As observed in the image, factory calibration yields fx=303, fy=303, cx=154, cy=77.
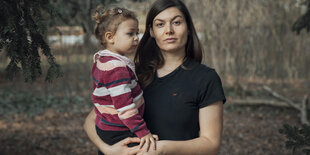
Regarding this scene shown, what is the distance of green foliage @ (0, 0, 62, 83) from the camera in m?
1.96

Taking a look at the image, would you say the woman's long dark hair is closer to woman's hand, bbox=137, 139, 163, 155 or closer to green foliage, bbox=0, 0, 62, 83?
woman's hand, bbox=137, 139, 163, 155

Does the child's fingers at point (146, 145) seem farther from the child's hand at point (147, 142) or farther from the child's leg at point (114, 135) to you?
the child's leg at point (114, 135)

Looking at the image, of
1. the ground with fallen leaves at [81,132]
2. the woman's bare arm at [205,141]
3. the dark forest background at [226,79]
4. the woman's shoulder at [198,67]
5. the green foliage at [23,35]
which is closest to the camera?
the woman's bare arm at [205,141]

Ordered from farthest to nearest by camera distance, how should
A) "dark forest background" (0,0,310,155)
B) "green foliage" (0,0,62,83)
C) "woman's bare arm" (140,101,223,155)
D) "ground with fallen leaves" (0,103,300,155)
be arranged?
"dark forest background" (0,0,310,155), "ground with fallen leaves" (0,103,300,155), "green foliage" (0,0,62,83), "woman's bare arm" (140,101,223,155)

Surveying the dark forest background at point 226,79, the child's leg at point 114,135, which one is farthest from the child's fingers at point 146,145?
the dark forest background at point 226,79

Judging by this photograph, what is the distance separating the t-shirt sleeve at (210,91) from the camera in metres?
1.60

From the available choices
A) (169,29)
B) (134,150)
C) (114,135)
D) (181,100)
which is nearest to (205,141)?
(181,100)

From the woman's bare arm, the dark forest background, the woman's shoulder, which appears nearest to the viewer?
the woman's bare arm

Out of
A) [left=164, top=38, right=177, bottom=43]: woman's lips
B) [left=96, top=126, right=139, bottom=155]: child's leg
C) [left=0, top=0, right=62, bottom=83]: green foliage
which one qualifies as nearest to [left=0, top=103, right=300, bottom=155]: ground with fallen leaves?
[left=0, top=0, right=62, bottom=83]: green foliage

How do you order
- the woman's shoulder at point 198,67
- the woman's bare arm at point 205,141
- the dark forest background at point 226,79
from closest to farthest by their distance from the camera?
1. the woman's bare arm at point 205,141
2. the woman's shoulder at point 198,67
3. the dark forest background at point 226,79

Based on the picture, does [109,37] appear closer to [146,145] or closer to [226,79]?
[146,145]

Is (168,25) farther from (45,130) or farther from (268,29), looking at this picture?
(268,29)

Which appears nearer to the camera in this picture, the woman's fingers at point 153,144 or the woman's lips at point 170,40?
the woman's fingers at point 153,144

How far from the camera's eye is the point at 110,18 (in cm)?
178
